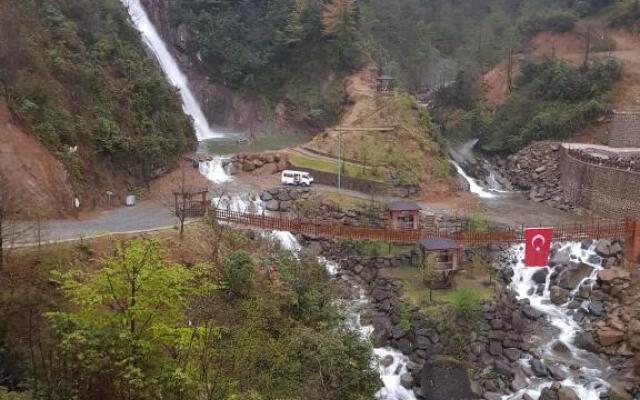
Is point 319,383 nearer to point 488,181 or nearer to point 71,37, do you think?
point 71,37

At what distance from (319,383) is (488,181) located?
3604 centimetres

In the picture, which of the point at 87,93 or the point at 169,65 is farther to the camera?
the point at 169,65

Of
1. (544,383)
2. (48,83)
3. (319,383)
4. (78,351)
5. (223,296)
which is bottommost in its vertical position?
(544,383)

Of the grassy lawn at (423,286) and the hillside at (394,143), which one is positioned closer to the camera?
the grassy lawn at (423,286)

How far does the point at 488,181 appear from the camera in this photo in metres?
53.6

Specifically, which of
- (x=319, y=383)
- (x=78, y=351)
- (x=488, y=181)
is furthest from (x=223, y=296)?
(x=488, y=181)

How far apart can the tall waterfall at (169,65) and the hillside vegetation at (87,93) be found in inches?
474

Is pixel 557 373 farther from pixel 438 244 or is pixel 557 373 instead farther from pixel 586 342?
pixel 438 244

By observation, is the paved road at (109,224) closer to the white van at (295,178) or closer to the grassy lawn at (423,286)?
the white van at (295,178)

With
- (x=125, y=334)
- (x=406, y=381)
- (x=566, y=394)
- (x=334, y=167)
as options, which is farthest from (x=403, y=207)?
(x=125, y=334)

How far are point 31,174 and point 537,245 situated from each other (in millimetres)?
27685

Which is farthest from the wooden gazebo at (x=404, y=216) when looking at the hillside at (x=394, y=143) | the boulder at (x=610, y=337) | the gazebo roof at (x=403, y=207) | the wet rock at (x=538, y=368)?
the boulder at (x=610, y=337)

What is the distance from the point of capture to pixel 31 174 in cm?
2953

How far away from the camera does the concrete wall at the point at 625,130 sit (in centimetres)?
5169
